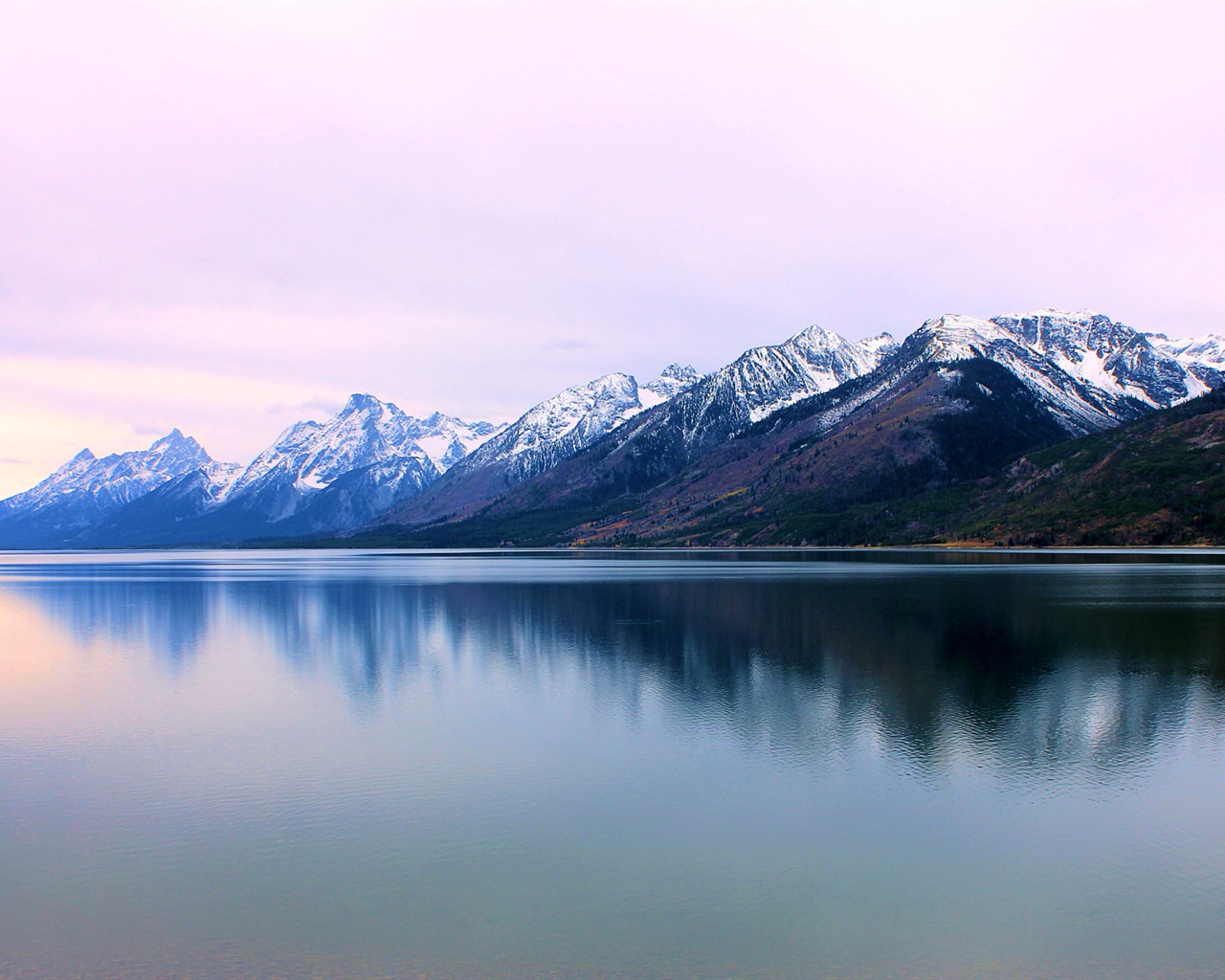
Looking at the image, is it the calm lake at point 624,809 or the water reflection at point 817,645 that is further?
the water reflection at point 817,645

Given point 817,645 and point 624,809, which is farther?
point 817,645

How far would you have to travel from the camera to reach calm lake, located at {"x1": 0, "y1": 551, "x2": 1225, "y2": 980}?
73.3 ft

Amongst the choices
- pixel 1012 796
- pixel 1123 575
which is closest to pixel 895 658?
pixel 1012 796

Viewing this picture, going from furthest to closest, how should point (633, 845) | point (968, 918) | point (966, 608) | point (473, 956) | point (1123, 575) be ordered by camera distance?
point (1123, 575), point (966, 608), point (633, 845), point (968, 918), point (473, 956)

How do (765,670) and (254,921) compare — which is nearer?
(254,921)

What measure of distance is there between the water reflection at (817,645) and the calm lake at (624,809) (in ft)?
1.40

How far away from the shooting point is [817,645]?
71062 mm

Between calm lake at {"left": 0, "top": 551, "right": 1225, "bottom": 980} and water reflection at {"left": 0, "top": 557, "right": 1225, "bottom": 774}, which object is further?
water reflection at {"left": 0, "top": 557, "right": 1225, "bottom": 774}

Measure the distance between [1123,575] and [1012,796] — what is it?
422ft

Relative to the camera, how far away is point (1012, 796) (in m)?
33.3

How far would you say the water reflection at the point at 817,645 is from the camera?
145 ft

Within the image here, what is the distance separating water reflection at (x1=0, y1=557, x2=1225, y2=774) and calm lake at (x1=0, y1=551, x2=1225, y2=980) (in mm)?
427

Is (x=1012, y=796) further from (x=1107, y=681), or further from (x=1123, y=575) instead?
(x=1123, y=575)

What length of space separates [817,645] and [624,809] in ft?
135
